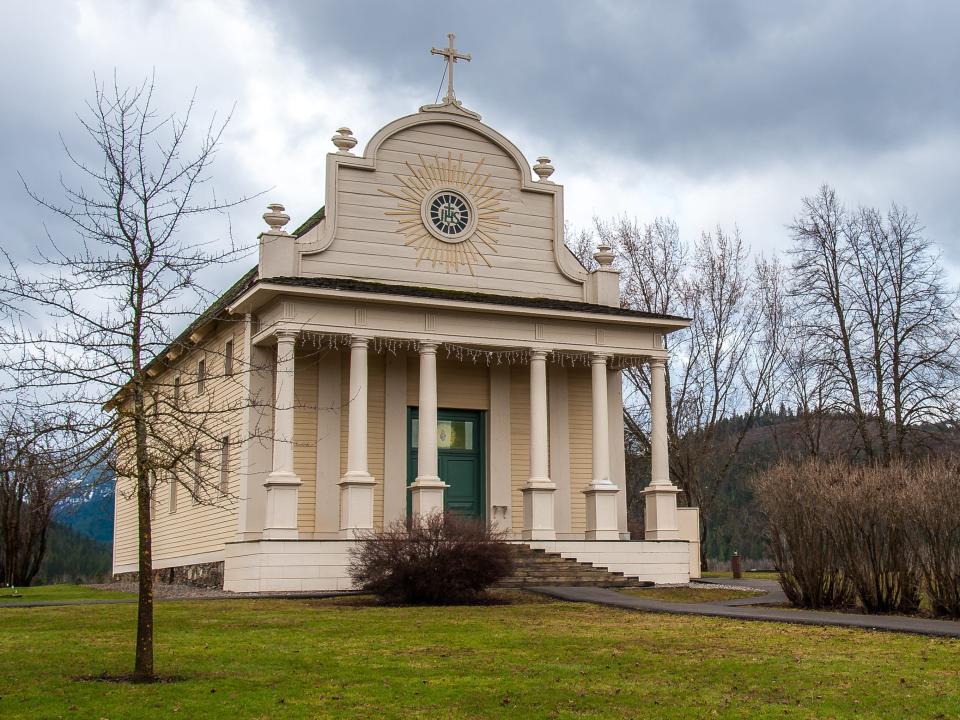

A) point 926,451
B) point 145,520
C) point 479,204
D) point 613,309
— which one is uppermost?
point 479,204

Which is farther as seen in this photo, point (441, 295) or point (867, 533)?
point (441, 295)

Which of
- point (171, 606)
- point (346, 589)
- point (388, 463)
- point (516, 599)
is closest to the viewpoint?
point (171, 606)

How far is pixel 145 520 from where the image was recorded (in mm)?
10516

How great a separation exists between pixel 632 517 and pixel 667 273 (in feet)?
71.8

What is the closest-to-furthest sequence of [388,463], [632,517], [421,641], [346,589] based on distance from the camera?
1. [421,641]
2. [346,589]
3. [388,463]
4. [632,517]

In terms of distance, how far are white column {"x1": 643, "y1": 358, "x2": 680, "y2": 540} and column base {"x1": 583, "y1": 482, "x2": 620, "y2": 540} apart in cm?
122

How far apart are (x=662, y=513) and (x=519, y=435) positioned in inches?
152

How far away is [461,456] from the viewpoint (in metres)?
26.8

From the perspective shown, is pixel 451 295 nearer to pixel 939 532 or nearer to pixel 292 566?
pixel 292 566

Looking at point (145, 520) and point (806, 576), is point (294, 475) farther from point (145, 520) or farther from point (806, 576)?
point (145, 520)

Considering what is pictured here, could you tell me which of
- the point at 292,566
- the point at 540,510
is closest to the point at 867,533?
the point at 540,510

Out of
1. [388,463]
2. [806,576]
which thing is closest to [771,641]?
[806,576]

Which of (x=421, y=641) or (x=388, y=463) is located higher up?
(x=388, y=463)

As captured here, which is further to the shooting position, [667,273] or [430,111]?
[667,273]
